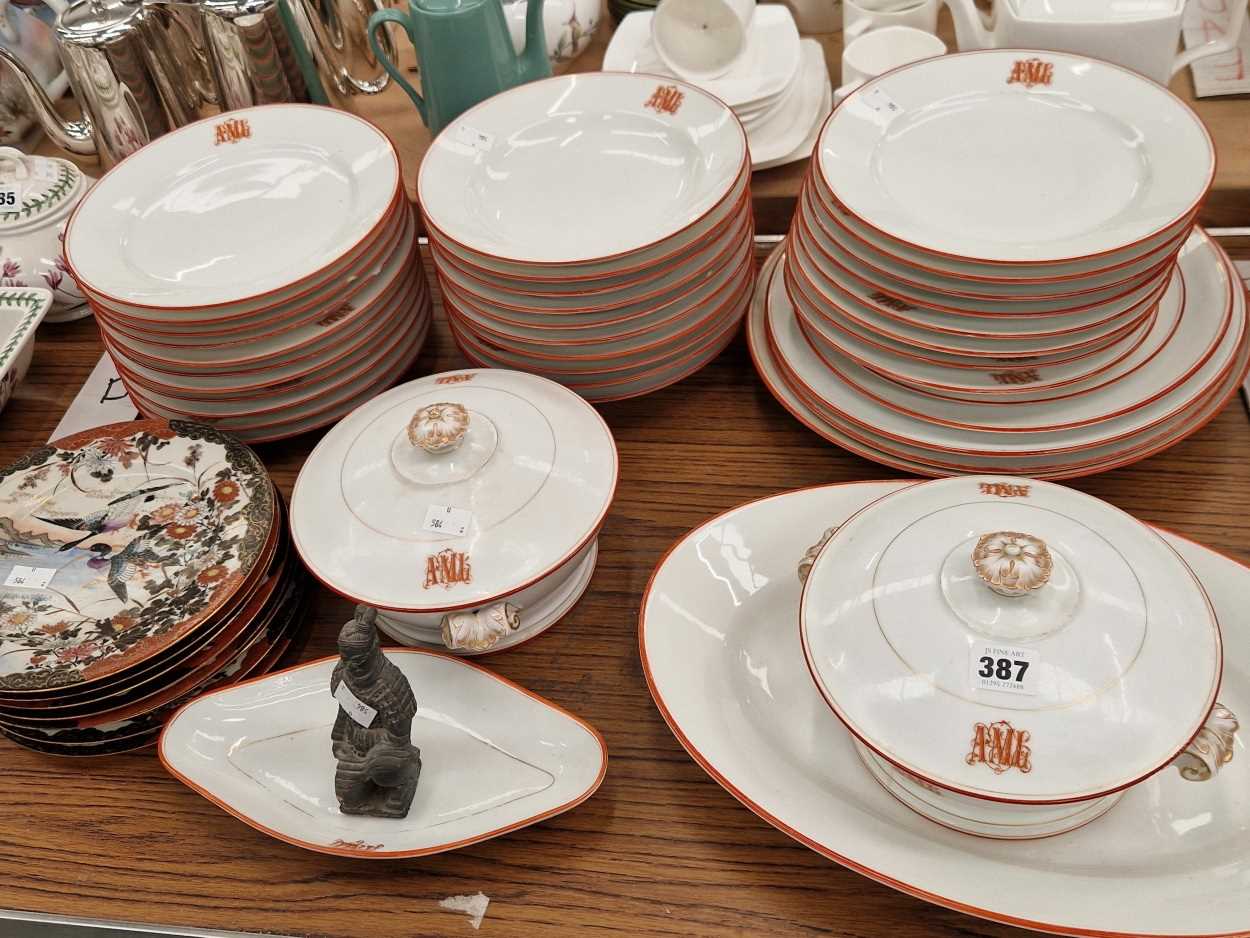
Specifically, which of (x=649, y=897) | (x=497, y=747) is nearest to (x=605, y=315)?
(x=497, y=747)

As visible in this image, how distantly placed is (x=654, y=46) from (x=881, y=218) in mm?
572

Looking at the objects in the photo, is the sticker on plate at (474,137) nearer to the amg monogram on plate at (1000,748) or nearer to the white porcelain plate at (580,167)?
the white porcelain plate at (580,167)

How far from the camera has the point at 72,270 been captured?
114 centimetres

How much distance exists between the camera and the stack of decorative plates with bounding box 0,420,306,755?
37.4 inches

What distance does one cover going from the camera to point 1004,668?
28.2 inches

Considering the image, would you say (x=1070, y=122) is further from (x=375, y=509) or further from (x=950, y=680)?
(x=375, y=509)

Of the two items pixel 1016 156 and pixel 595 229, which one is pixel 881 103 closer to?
pixel 1016 156

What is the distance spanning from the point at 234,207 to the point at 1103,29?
997 millimetres

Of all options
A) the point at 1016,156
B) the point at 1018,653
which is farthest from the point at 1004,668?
the point at 1016,156

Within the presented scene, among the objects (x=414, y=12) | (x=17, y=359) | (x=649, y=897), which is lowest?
(x=649, y=897)

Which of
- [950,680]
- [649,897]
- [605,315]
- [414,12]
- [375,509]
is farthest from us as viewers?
[414,12]

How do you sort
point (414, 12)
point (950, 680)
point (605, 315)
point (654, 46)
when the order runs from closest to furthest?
point (950, 680) → point (605, 315) → point (414, 12) → point (654, 46)

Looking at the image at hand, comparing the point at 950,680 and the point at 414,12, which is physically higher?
the point at 414,12

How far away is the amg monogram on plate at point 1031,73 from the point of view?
1.11 meters
